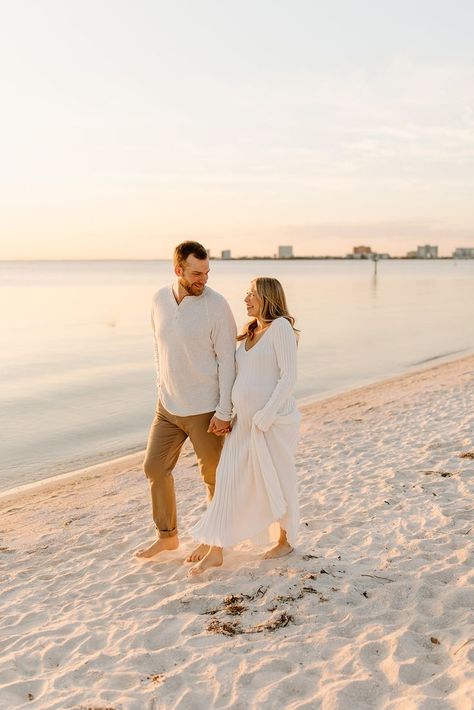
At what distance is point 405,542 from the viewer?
4.80 metres

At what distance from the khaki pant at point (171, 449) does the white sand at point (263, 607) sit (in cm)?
56

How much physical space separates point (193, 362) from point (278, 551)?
153cm

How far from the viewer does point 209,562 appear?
4.53 m

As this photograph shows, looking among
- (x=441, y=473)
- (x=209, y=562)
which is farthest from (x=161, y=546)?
(x=441, y=473)

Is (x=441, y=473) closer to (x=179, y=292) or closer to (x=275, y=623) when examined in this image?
(x=275, y=623)

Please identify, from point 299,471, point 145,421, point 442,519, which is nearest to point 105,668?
point 442,519

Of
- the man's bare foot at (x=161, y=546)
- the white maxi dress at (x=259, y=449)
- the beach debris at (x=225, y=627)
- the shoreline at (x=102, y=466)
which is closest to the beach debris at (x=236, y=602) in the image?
the beach debris at (x=225, y=627)

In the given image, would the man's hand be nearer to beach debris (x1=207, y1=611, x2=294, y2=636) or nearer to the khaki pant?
the khaki pant

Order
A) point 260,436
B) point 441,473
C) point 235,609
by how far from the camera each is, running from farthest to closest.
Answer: point 441,473
point 260,436
point 235,609

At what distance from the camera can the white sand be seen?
316 centimetres

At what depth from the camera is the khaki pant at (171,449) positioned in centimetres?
443

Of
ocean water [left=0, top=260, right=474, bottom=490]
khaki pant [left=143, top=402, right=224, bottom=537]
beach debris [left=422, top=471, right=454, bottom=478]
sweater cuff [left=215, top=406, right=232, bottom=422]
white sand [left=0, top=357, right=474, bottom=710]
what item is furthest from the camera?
ocean water [left=0, top=260, right=474, bottom=490]

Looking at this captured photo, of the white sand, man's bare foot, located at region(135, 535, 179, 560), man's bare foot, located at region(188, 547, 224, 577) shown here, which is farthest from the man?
the white sand

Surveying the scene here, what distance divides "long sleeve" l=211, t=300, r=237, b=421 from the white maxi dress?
0.18 feet
